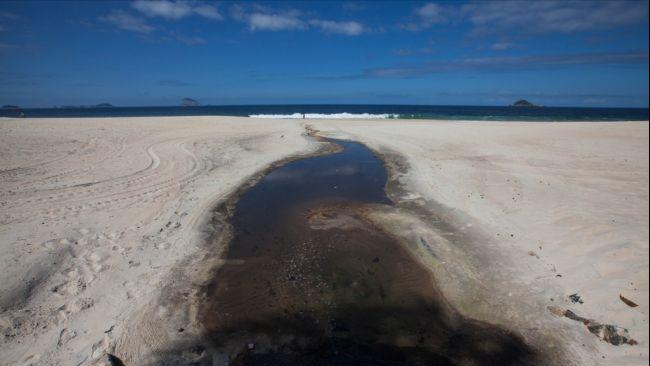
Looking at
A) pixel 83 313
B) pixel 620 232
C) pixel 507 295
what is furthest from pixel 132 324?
pixel 620 232

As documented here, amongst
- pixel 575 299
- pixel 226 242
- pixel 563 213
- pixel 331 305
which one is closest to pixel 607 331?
pixel 575 299

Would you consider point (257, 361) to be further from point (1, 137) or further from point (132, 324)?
point (1, 137)

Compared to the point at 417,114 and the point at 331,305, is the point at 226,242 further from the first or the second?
the point at 417,114

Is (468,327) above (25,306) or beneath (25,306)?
beneath

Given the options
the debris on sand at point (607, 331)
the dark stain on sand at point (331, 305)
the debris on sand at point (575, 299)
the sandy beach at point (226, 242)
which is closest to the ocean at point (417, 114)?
the sandy beach at point (226, 242)

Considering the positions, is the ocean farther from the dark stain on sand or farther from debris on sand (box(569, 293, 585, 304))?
debris on sand (box(569, 293, 585, 304))

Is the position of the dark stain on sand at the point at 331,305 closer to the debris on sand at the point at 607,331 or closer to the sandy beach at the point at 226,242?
the sandy beach at the point at 226,242
